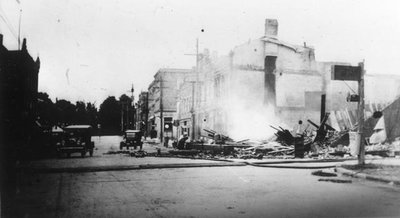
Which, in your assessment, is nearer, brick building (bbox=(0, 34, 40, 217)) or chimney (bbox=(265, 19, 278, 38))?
brick building (bbox=(0, 34, 40, 217))

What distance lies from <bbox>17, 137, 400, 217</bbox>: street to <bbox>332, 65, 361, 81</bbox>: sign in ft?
12.7

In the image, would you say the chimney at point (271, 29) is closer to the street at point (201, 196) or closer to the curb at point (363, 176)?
the curb at point (363, 176)

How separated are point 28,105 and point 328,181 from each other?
15905 mm

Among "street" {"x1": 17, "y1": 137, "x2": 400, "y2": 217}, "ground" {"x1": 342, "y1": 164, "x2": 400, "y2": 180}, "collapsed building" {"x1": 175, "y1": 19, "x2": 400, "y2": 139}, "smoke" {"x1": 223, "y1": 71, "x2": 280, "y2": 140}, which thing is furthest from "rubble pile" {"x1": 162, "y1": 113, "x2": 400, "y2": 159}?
"street" {"x1": 17, "y1": 137, "x2": 400, "y2": 217}

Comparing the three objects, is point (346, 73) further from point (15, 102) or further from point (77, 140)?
point (77, 140)

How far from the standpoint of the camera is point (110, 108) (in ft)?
355

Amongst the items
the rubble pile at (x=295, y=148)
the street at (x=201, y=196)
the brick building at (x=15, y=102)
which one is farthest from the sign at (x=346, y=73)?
the brick building at (x=15, y=102)

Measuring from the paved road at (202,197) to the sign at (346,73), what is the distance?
390 centimetres

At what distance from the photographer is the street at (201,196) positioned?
7.09 m

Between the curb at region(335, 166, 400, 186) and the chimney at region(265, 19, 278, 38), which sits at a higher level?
the chimney at region(265, 19, 278, 38)

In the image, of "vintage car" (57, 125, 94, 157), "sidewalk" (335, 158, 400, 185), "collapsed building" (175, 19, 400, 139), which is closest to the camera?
"sidewalk" (335, 158, 400, 185)

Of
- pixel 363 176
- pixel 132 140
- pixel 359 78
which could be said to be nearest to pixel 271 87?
pixel 132 140

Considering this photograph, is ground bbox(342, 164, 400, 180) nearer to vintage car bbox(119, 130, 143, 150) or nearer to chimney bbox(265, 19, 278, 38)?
vintage car bbox(119, 130, 143, 150)

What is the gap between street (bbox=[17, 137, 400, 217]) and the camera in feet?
23.3
